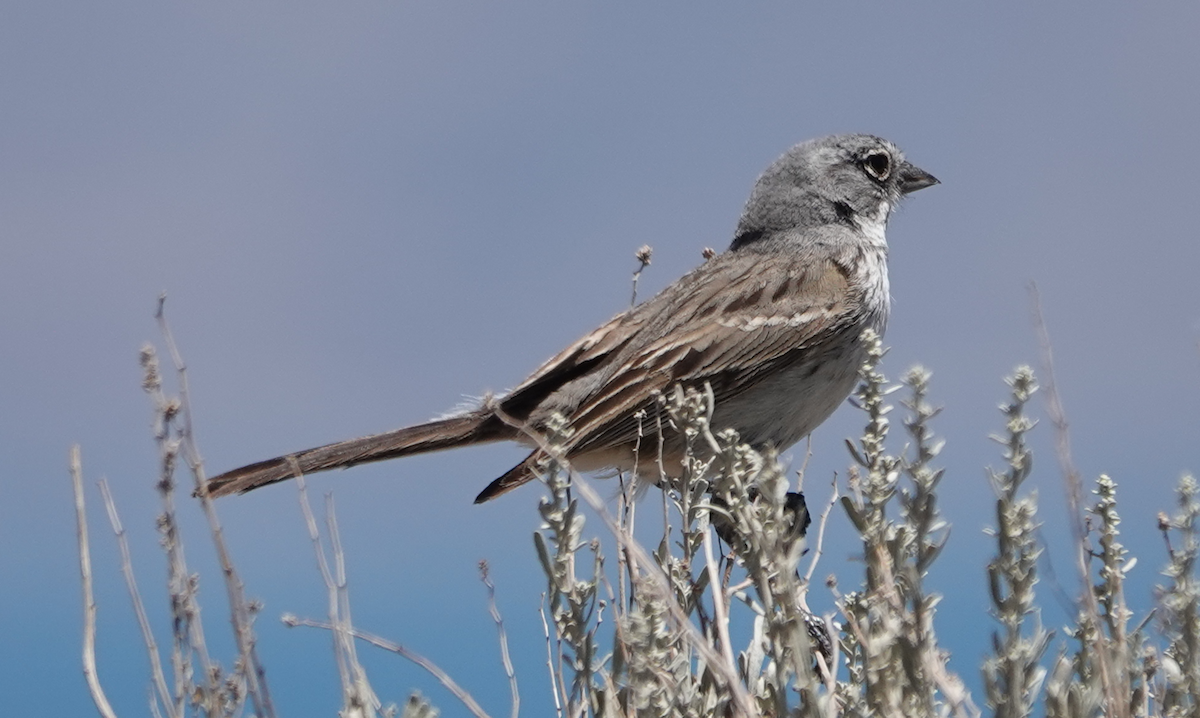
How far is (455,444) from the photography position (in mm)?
5645

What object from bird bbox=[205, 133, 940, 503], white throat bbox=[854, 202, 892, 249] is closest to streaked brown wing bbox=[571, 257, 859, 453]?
bird bbox=[205, 133, 940, 503]

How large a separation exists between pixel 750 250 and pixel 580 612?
4077 mm

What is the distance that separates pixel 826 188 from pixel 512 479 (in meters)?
2.91

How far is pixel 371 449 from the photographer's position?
5539mm

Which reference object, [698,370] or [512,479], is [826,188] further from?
[512,479]

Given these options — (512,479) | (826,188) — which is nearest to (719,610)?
(512,479)

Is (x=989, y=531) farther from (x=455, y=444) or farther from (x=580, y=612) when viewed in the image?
(x=455, y=444)

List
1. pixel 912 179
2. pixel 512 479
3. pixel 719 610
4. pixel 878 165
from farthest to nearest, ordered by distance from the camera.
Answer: pixel 912 179
pixel 878 165
pixel 512 479
pixel 719 610

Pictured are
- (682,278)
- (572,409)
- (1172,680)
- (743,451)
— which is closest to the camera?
(1172,680)

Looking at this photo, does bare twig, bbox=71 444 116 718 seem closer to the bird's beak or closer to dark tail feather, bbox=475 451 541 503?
dark tail feather, bbox=475 451 541 503

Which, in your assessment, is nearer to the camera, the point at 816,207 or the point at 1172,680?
the point at 1172,680

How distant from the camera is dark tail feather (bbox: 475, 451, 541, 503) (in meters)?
4.96

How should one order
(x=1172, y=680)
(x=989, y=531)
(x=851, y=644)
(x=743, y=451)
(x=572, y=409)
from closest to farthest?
(x=989, y=531) → (x=1172, y=680) → (x=743, y=451) → (x=851, y=644) → (x=572, y=409)

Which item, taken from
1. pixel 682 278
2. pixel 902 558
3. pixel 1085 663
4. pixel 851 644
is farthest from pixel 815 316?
pixel 902 558
